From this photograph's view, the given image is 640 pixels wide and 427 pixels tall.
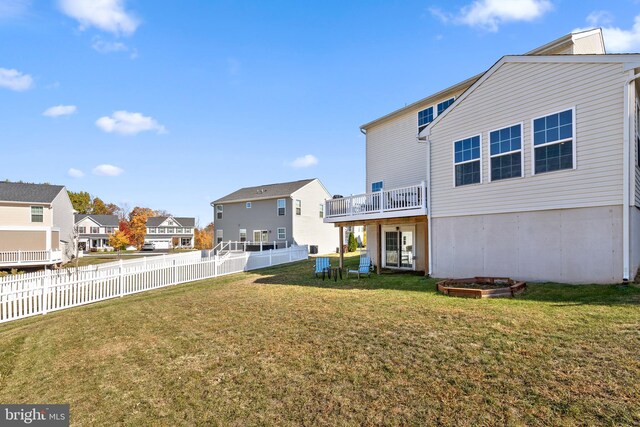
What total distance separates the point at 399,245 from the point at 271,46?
Answer: 12444 millimetres

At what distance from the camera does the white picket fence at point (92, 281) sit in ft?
31.3

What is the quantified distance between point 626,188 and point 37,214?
130ft

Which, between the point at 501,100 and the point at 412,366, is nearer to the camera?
the point at 412,366

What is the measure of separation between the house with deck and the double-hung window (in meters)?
20.2

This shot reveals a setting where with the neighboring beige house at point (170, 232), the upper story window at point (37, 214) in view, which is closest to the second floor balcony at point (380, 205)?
the upper story window at point (37, 214)

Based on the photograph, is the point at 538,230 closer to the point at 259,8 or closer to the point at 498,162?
the point at 498,162

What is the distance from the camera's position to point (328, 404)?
12.0 feet

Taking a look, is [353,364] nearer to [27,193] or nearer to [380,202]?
[380,202]

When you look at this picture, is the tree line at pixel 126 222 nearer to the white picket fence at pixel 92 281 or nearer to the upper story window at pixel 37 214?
the upper story window at pixel 37 214

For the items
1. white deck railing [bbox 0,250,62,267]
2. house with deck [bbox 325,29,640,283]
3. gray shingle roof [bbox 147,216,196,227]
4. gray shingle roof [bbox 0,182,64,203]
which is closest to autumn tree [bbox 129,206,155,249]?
gray shingle roof [bbox 147,216,196,227]

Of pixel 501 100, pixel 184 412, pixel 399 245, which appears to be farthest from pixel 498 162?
pixel 184 412

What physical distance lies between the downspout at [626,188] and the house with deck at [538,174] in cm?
2

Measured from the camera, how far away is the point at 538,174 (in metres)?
9.48

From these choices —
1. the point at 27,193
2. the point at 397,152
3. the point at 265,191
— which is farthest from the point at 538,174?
the point at 27,193
